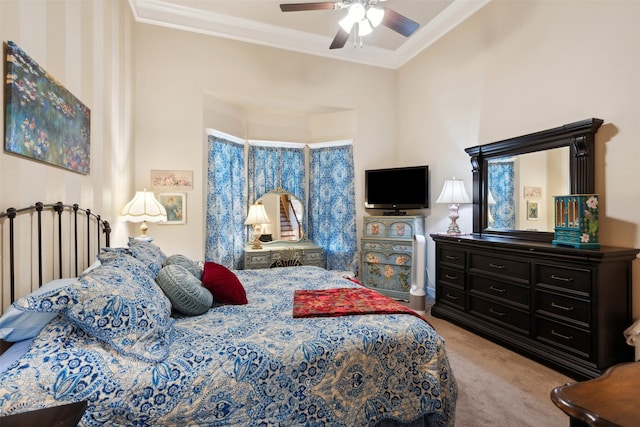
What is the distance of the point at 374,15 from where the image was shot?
253 cm

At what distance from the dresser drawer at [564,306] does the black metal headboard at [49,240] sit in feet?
10.8

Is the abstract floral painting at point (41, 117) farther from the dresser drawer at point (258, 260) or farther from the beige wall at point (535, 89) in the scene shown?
the beige wall at point (535, 89)

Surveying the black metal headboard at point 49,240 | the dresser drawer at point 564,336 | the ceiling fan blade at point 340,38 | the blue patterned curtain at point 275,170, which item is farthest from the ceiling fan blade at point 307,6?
the dresser drawer at point 564,336

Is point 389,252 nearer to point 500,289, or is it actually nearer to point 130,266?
point 500,289

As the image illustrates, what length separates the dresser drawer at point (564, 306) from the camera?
2.18 metres

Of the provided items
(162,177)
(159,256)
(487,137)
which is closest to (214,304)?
(159,256)

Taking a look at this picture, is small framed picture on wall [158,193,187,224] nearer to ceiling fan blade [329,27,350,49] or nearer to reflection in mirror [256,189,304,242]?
reflection in mirror [256,189,304,242]

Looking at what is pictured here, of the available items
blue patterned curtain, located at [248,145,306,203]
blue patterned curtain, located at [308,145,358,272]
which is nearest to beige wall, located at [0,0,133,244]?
blue patterned curtain, located at [248,145,306,203]

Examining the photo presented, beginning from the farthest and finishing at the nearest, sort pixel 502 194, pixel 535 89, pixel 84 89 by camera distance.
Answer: pixel 502 194, pixel 535 89, pixel 84 89

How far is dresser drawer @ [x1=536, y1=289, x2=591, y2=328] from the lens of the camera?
218 cm

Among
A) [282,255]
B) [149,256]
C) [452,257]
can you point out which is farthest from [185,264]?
[452,257]

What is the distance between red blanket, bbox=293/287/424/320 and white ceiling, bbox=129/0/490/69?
3.27 meters

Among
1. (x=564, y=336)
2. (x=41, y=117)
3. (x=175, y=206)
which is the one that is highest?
(x=41, y=117)

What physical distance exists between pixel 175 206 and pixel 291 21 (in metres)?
2.71
